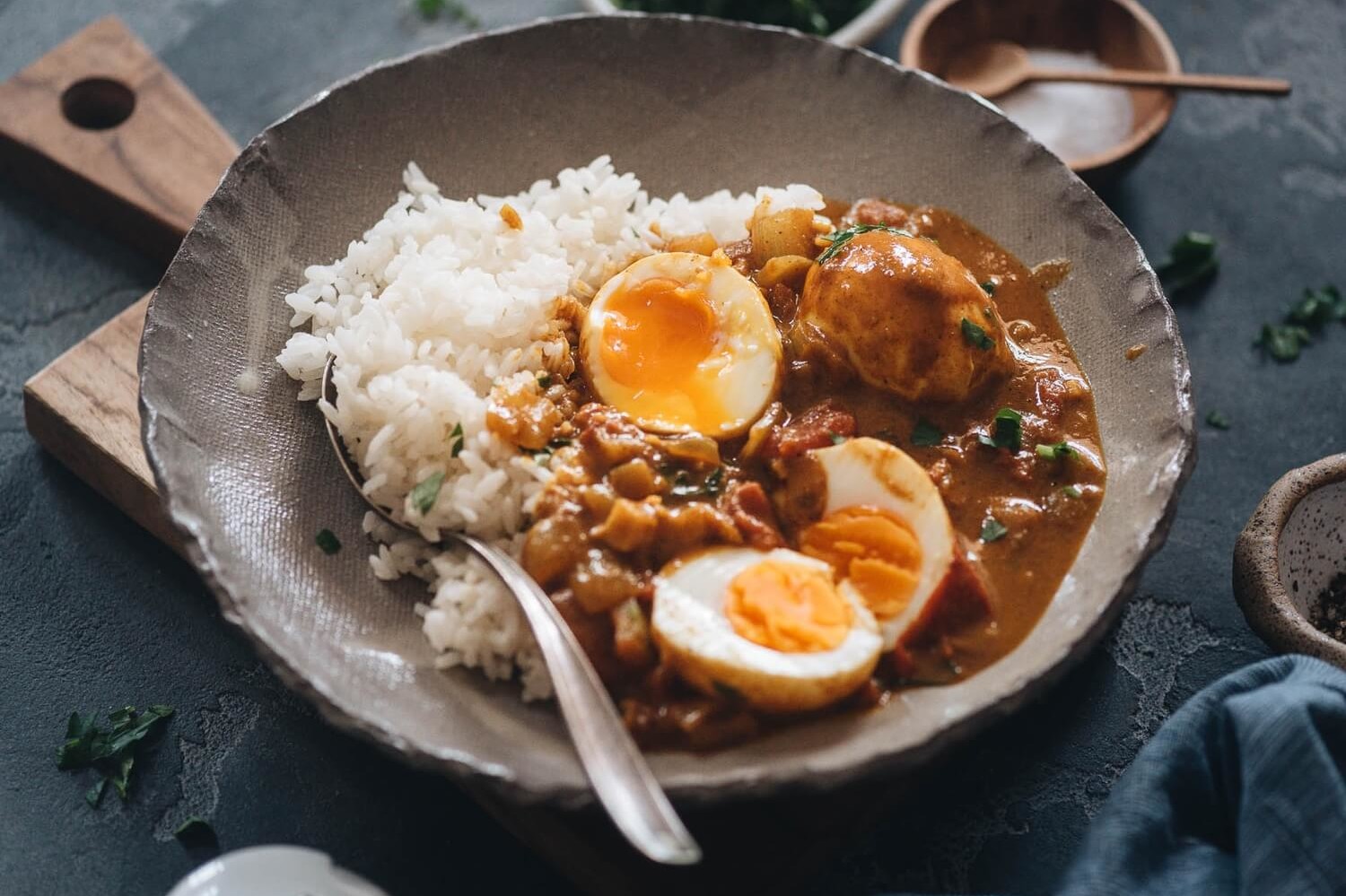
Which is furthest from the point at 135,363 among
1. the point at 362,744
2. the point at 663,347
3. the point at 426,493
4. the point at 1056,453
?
the point at 1056,453

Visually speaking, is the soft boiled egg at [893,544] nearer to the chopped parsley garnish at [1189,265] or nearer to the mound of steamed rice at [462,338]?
the mound of steamed rice at [462,338]

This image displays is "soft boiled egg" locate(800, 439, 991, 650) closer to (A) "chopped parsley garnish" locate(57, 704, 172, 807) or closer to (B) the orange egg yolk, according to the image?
(B) the orange egg yolk

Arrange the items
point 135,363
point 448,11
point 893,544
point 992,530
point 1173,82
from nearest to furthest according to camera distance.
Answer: point 893,544 → point 992,530 → point 135,363 → point 1173,82 → point 448,11

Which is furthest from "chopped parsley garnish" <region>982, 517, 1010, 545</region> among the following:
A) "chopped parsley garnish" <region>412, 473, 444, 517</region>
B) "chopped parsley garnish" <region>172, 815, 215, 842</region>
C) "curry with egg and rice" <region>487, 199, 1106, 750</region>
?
"chopped parsley garnish" <region>172, 815, 215, 842</region>

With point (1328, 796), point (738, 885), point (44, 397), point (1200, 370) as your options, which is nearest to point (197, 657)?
point (44, 397)

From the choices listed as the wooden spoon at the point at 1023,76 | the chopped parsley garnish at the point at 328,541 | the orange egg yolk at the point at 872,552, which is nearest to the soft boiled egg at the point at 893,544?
the orange egg yolk at the point at 872,552

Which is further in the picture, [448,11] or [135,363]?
[448,11]

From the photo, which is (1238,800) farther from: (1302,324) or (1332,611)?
(1302,324)
